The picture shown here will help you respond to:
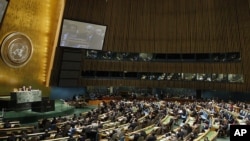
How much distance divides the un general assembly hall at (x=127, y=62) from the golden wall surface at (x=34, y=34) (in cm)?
7

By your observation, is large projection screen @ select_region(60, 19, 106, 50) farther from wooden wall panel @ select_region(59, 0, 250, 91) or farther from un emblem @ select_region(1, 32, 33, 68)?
wooden wall panel @ select_region(59, 0, 250, 91)

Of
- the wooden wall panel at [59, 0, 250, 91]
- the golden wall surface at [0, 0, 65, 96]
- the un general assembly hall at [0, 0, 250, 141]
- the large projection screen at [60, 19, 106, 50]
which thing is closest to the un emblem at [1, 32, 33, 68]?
the un general assembly hall at [0, 0, 250, 141]

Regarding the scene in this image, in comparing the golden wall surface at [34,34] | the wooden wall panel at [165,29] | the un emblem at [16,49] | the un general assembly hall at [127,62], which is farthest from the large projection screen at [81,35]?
the wooden wall panel at [165,29]

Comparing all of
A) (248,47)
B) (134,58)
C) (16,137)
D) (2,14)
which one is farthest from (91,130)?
(134,58)

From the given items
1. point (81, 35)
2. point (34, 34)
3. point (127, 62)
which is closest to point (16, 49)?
point (34, 34)

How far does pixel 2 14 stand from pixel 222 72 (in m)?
20.1

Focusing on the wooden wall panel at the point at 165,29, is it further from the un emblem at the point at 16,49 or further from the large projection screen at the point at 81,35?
the un emblem at the point at 16,49

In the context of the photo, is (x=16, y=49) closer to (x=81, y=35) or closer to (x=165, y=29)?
(x=81, y=35)

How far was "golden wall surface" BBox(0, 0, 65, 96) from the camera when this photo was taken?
64.0 feet

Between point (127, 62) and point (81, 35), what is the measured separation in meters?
10.00

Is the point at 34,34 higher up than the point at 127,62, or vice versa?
the point at 34,34

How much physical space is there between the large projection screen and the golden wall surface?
5.15 ft

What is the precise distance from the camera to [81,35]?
2230cm

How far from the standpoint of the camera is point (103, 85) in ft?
100
